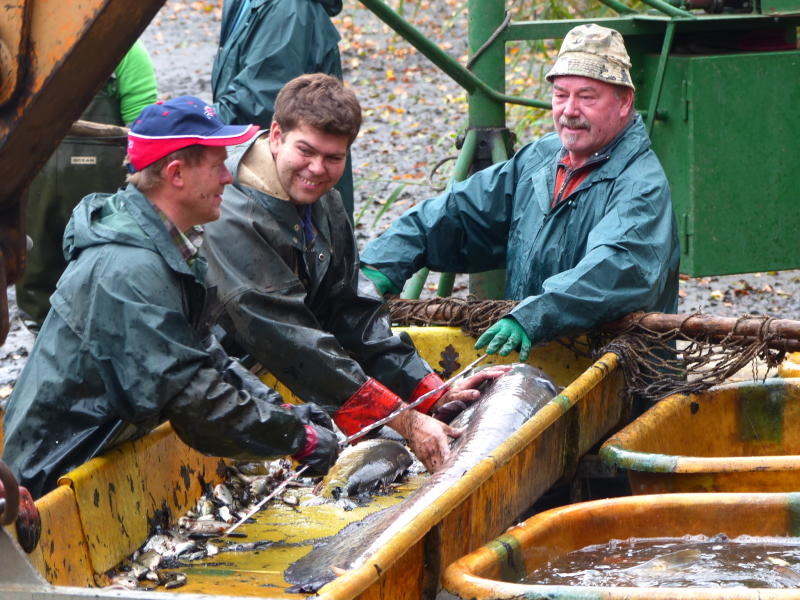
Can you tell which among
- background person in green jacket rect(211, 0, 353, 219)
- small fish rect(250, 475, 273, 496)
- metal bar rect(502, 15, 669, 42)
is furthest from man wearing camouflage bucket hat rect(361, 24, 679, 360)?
metal bar rect(502, 15, 669, 42)

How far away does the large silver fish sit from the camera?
367cm

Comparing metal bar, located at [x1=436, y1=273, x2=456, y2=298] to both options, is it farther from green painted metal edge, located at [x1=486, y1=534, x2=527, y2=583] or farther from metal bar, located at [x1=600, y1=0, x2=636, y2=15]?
green painted metal edge, located at [x1=486, y1=534, x2=527, y2=583]

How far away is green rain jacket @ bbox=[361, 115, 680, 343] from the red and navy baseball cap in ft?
5.28

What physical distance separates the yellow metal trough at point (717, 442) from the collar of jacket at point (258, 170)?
144 centimetres

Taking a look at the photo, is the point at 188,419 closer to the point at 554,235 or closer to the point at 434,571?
the point at 434,571

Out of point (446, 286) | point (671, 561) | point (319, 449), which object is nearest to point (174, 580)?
point (319, 449)

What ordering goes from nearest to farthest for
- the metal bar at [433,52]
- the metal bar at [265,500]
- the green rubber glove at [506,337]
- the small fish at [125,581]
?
the small fish at [125,581] → the metal bar at [265,500] → the green rubber glove at [506,337] → the metal bar at [433,52]

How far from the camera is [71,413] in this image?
12.4ft

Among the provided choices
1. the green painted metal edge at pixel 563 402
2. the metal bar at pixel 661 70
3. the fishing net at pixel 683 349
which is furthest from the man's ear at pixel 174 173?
the metal bar at pixel 661 70

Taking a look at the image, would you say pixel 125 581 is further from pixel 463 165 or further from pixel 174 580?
pixel 463 165

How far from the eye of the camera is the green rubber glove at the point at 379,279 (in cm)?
575

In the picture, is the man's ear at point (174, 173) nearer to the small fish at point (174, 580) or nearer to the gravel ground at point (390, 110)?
the small fish at point (174, 580)

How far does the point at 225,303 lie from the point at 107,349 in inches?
32.2

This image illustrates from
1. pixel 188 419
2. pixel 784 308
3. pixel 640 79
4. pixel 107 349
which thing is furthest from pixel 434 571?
pixel 784 308
